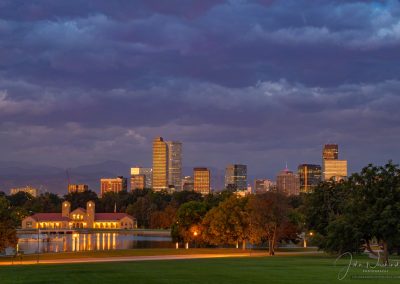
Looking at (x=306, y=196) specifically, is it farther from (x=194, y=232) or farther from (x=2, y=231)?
(x=2, y=231)

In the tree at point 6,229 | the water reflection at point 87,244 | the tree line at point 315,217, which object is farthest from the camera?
the water reflection at point 87,244

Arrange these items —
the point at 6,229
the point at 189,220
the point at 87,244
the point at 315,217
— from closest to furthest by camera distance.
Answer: the point at 6,229 < the point at 315,217 < the point at 189,220 < the point at 87,244

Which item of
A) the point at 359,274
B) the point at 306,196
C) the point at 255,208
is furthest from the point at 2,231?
the point at 359,274

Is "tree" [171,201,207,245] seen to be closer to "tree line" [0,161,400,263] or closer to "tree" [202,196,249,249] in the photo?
"tree line" [0,161,400,263]

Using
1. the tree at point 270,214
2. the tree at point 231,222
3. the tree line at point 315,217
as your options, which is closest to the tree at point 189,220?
the tree line at point 315,217

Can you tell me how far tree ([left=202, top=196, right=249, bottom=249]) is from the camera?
8373cm

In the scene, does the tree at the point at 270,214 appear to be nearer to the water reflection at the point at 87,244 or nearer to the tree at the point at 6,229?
the tree at the point at 6,229

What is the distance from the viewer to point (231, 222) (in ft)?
277

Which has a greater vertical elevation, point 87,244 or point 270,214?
point 270,214

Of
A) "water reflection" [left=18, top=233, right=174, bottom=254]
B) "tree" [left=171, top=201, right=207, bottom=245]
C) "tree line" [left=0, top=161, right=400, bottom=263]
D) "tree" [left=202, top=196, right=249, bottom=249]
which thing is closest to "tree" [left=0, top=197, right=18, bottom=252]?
"tree line" [left=0, top=161, right=400, bottom=263]

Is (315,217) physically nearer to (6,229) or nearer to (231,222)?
(231,222)

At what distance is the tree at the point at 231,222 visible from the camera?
275ft

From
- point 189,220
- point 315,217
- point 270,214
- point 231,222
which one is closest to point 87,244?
point 189,220

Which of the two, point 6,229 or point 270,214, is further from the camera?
point 270,214
